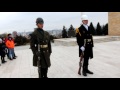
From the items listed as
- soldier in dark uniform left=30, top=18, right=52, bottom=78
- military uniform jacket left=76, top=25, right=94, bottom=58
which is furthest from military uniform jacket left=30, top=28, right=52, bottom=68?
military uniform jacket left=76, top=25, right=94, bottom=58

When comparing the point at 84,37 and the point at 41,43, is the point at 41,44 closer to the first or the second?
the point at 41,43

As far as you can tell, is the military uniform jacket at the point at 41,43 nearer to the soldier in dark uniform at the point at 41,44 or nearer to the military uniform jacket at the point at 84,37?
the soldier in dark uniform at the point at 41,44

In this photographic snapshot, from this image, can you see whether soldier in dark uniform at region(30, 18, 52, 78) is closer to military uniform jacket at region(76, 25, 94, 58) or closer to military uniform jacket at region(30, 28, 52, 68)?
military uniform jacket at region(30, 28, 52, 68)

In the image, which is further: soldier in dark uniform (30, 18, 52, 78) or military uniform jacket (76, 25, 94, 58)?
military uniform jacket (76, 25, 94, 58)

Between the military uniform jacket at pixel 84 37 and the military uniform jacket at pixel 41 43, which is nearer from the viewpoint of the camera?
the military uniform jacket at pixel 41 43

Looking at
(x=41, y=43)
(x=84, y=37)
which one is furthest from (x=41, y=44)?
(x=84, y=37)

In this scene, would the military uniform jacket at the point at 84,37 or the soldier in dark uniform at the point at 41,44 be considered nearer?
the soldier in dark uniform at the point at 41,44

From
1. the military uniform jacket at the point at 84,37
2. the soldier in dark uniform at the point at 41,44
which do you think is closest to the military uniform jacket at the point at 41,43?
the soldier in dark uniform at the point at 41,44

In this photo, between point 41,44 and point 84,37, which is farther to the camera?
point 84,37
